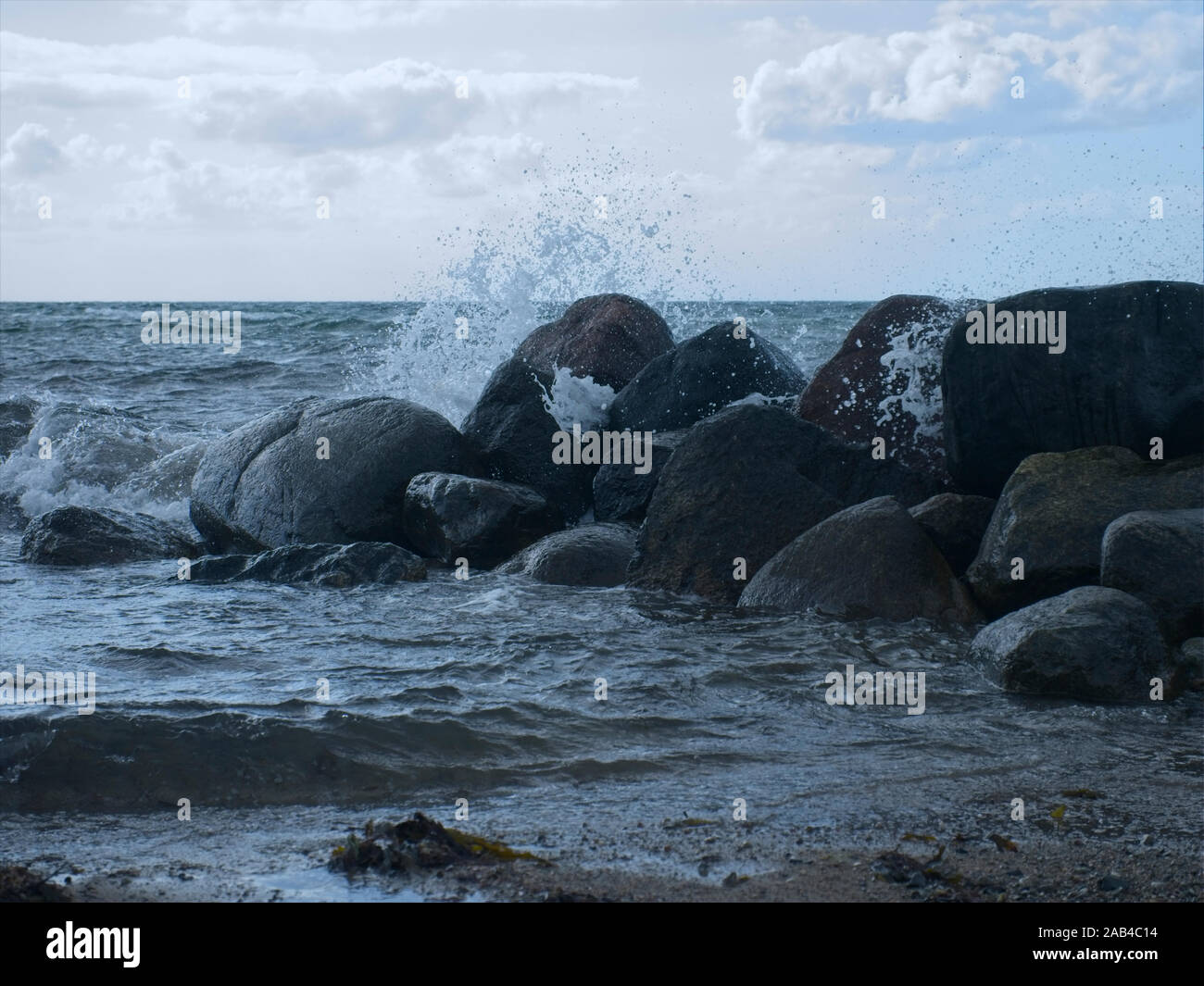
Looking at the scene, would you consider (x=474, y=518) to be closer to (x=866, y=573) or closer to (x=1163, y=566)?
(x=866, y=573)

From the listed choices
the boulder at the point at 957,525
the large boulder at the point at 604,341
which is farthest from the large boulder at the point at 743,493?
the large boulder at the point at 604,341

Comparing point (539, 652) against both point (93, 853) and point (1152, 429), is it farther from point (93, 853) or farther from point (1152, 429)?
point (1152, 429)

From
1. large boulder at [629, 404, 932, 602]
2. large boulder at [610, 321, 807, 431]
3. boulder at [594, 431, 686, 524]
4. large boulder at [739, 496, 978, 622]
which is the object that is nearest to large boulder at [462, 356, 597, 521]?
boulder at [594, 431, 686, 524]

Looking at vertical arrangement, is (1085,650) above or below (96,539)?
below

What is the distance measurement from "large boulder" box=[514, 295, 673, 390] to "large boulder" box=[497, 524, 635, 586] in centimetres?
234

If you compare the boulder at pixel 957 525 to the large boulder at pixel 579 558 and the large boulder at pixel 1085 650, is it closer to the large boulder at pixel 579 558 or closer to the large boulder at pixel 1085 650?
the large boulder at pixel 1085 650

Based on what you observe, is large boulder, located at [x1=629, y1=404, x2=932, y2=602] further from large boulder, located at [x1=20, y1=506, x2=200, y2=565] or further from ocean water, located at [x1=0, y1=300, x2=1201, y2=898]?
large boulder, located at [x1=20, y1=506, x2=200, y2=565]

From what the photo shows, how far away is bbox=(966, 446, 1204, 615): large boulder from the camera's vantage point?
584 cm

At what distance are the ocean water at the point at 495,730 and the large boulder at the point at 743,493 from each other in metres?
0.30

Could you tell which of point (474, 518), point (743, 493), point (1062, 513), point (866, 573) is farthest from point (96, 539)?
point (1062, 513)

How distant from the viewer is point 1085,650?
16.1ft

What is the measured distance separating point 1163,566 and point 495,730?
3.07 m
